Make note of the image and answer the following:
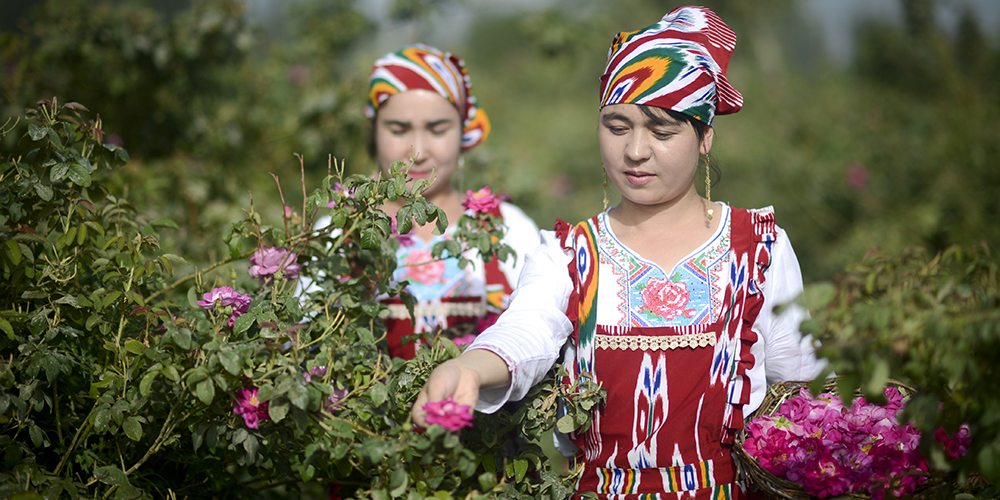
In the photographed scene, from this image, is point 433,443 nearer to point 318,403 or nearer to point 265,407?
point 318,403

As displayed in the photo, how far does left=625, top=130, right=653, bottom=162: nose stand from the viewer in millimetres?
1612

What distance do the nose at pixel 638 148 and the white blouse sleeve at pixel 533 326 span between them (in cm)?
27

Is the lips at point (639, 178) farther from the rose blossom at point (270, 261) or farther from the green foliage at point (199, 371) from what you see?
the rose blossom at point (270, 261)

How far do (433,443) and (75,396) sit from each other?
91 cm

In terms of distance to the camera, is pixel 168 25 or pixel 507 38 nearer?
pixel 168 25

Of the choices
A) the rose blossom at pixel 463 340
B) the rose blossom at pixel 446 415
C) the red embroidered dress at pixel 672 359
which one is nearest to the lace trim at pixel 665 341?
the red embroidered dress at pixel 672 359

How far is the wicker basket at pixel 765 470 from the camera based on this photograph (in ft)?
4.66

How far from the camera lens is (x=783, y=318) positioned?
1.68 m

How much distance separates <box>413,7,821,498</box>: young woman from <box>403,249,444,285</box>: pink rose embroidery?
68cm

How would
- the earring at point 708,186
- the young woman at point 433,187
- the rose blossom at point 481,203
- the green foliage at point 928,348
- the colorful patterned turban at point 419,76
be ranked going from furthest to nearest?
the colorful patterned turban at point 419,76 < the young woman at point 433,187 < the rose blossom at point 481,203 < the earring at point 708,186 < the green foliage at point 928,348

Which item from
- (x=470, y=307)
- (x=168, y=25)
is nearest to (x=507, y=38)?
(x=168, y=25)

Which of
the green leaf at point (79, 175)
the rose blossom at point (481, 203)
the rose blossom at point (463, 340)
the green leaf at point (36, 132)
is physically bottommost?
the rose blossom at point (463, 340)

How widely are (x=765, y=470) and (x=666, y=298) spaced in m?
0.40

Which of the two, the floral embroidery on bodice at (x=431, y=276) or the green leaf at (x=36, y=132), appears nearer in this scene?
the green leaf at (x=36, y=132)
